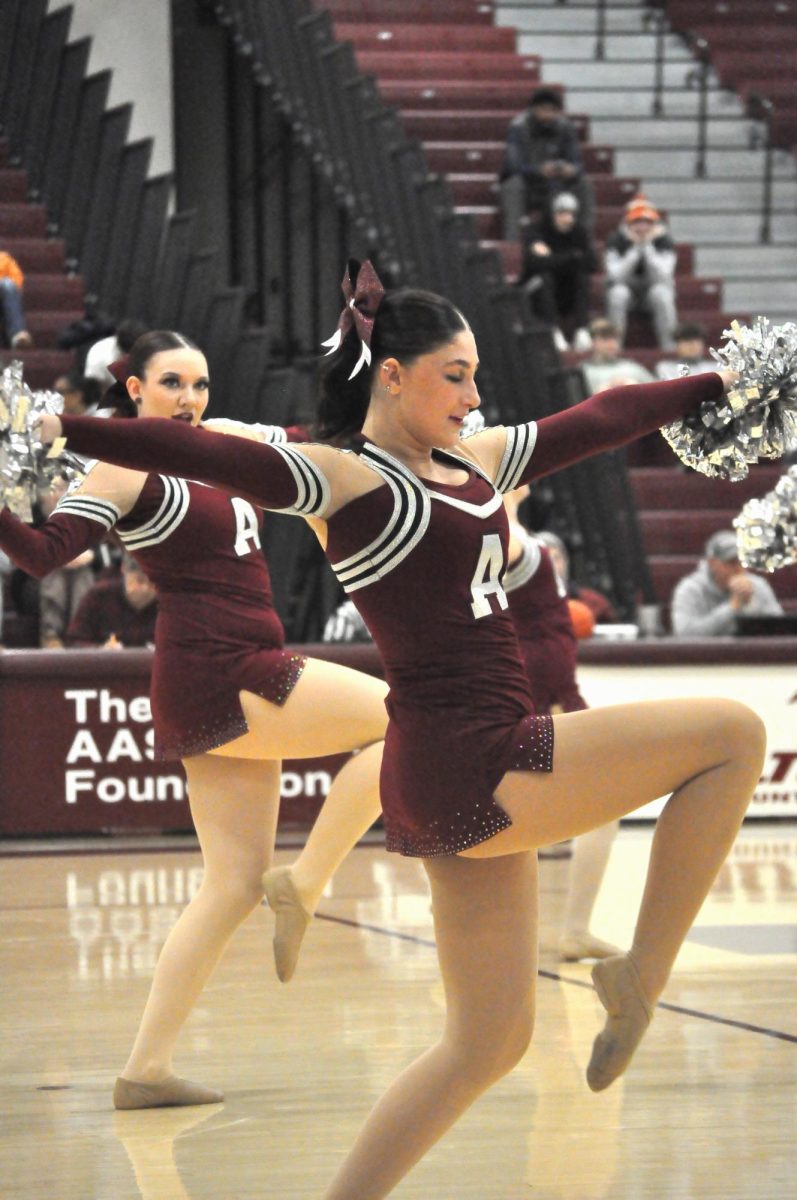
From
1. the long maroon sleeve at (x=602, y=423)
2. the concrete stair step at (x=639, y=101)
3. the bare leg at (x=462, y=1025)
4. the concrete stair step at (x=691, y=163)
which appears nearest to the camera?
the bare leg at (x=462, y=1025)

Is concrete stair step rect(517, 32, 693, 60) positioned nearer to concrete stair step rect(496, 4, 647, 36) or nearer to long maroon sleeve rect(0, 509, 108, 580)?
concrete stair step rect(496, 4, 647, 36)

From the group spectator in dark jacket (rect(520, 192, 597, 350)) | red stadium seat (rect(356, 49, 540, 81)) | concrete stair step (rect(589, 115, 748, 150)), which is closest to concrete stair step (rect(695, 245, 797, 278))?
concrete stair step (rect(589, 115, 748, 150))

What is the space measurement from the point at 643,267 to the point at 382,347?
33.6ft

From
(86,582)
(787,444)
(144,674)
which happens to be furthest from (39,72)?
(787,444)

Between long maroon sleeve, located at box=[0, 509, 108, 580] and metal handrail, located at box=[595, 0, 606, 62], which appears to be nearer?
long maroon sleeve, located at box=[0, 509, 108, 580]

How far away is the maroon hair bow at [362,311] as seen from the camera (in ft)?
9.95

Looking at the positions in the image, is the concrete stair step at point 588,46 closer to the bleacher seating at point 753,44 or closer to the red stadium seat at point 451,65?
the bleacher seating at point 753,44

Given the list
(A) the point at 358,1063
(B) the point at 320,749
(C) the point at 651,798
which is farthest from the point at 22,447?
(A) the point at 358,1063

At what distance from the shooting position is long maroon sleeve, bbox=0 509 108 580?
338 cm

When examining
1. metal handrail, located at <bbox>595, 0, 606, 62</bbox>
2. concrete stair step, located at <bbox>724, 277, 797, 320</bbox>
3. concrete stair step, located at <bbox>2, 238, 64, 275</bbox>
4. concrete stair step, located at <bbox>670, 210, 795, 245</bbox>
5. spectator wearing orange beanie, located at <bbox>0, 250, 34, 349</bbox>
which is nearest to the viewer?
spectator wearing orange beanie, located at <bbox>0, 250, 34, 349</bbox>

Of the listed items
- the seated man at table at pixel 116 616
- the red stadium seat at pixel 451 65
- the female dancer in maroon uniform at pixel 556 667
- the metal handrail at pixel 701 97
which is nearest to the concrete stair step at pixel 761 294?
the metal handrail at pixel 701 97

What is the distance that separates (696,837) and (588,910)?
284 centimetres

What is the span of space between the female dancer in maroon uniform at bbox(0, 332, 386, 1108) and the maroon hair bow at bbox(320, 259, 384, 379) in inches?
36.1

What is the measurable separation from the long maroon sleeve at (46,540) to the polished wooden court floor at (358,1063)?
1130 mm
